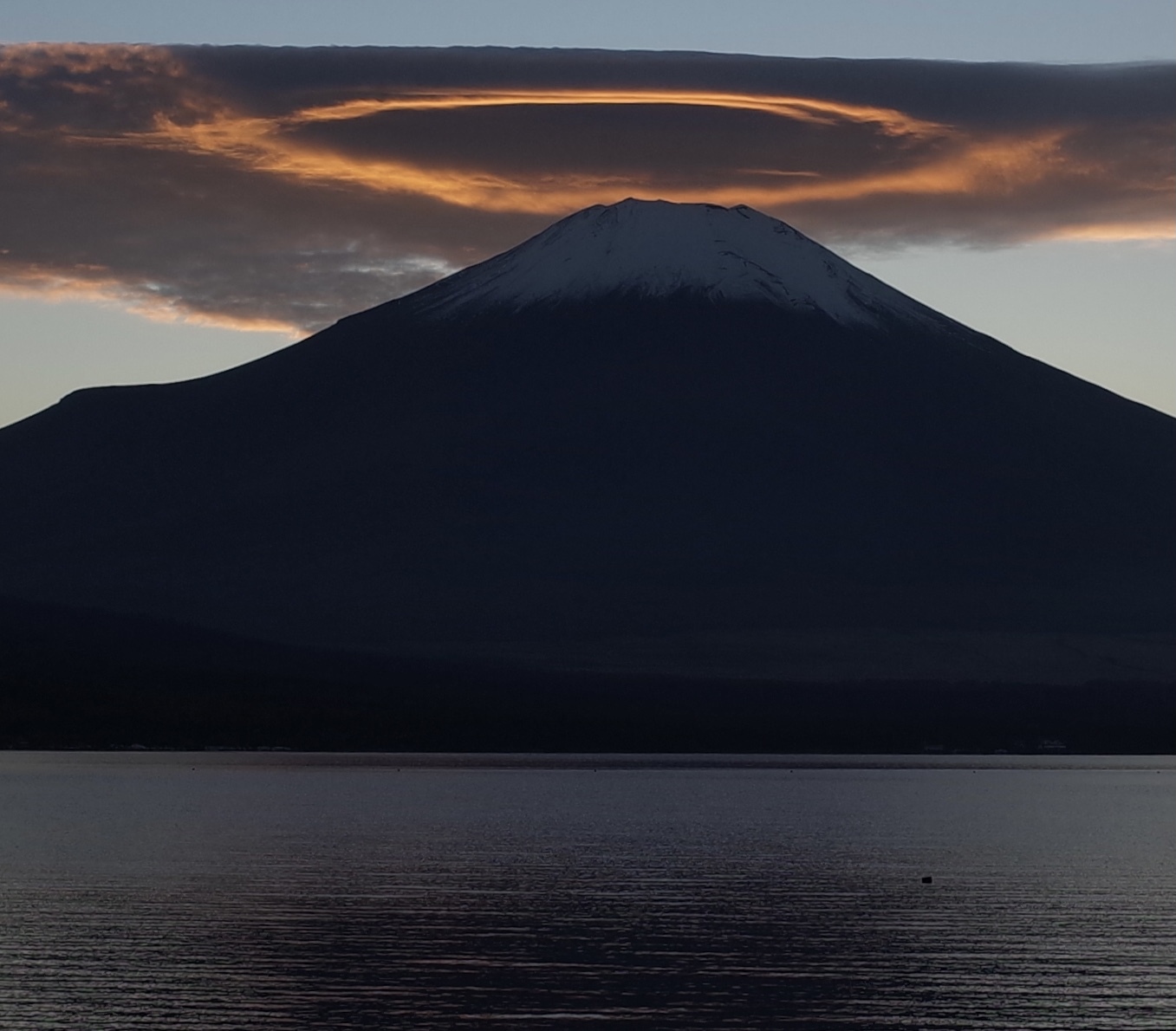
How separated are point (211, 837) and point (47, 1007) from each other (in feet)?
147

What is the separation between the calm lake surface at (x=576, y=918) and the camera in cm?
4403

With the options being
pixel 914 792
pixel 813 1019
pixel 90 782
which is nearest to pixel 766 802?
pixel 914 792

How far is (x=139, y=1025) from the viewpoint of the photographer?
4109cm

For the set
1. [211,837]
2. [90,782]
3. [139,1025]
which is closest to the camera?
[139,1025]

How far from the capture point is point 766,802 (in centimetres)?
12706

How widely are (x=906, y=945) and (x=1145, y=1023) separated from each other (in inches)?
479

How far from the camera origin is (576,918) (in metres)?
59.2

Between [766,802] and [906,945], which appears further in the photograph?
[766,802]

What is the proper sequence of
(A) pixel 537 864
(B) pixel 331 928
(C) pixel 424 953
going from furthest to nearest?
1. (A) pixel 537 864
2. (B) pixel 331 928
3. (C) pixel 424 953

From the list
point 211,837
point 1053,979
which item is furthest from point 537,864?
point 1053,979

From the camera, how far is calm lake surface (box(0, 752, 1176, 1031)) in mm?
44031

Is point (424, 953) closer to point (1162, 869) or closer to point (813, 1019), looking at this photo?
point (813, 1019)

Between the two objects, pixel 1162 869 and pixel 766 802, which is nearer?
pixel 1162 869

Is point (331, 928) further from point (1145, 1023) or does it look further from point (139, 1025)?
point (1145, 1023)
